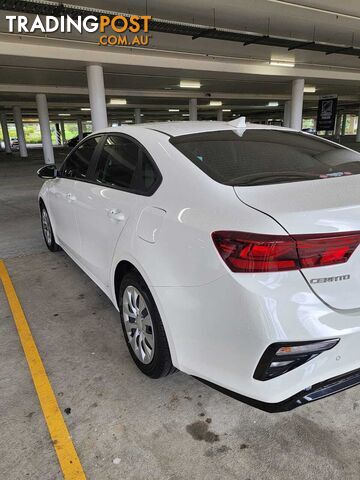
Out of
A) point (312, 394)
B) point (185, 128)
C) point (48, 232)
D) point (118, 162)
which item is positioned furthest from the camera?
point (48, 232)

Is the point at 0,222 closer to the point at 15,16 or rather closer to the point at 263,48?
the point at 15,16

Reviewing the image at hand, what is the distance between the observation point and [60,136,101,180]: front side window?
338 cm

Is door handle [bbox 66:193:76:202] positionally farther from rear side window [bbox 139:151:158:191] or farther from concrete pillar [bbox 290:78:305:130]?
concrete pillar [bbox 290:78:305:130]

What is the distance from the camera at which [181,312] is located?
6.18 feet

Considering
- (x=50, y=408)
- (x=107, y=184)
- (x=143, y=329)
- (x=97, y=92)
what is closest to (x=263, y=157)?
(x=107, y=184)

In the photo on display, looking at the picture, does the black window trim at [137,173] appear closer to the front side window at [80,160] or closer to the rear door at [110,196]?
the rear door at [110,196]

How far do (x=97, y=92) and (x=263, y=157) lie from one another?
11.9m

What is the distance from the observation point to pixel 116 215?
98.6 inches

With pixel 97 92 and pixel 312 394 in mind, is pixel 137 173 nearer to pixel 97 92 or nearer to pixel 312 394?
pixel 312 394

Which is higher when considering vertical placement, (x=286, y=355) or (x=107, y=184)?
(x=107, y=184)

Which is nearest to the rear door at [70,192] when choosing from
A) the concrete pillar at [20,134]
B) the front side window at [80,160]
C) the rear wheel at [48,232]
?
the front side window at [80,160]

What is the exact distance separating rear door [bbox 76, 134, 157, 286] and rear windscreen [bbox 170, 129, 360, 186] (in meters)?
0.32

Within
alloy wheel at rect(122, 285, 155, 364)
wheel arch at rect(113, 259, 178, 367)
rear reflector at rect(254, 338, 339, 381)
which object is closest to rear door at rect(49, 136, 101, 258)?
wheel arch at rect(113, 259, 178, 367)

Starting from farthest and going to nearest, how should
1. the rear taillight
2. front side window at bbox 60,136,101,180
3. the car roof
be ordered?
front side window at bbox 60,136,101,180, the car roof, the rear taillight
